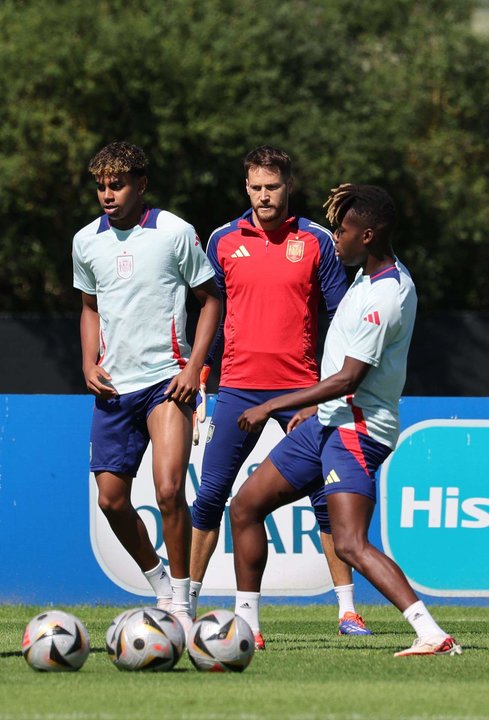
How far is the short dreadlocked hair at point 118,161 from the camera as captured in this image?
7195mm

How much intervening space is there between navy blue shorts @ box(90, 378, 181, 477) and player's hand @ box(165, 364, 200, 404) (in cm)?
10

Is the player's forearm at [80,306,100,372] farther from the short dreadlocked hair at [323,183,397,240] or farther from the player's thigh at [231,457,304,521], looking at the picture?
the short dreadlocked hair at [323,183,397,240]

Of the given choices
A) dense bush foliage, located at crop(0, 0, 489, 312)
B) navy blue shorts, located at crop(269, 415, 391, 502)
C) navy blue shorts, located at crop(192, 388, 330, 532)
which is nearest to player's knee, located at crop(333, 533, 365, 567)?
navy blue shorts, located at crop(269, 415, 391, 502)

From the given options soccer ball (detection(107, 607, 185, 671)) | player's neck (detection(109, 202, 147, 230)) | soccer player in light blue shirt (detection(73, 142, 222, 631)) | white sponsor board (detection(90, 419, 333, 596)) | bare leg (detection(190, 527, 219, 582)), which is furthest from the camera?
white sponsor board (detection(90, 419, 333, 596))

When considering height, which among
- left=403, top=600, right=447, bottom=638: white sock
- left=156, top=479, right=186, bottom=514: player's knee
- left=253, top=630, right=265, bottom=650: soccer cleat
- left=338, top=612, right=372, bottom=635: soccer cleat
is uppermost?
left=156, top=479, right=186, bottom=514: player's knee

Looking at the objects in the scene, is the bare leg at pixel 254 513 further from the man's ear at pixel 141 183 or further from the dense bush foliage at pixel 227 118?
the dense bush foliage at pixel 227 118

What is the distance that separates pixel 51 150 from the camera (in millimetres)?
21641

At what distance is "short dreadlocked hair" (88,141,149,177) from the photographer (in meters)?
7.20

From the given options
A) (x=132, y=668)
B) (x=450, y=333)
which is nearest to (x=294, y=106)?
(x=450, y=333)

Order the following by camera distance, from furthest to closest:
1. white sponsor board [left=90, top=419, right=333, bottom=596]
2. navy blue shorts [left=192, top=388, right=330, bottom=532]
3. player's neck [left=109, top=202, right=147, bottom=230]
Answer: white sponsor board [left=90, top=419, right=333, bottom=596] → navy blue shorts [left=192, top=388, right=330, bottom=532] → player's neck [left=109, top=202, right=147, bottom=230]

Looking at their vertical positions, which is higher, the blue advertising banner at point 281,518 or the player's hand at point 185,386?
the player's hand at point 185,386

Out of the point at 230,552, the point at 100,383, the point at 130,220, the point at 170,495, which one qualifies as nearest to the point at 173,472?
the point at 170,495

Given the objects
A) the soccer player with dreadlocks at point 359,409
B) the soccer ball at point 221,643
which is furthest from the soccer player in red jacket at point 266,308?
the soccer ball at point 221,643

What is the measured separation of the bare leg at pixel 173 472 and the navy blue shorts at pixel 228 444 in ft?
1.06
